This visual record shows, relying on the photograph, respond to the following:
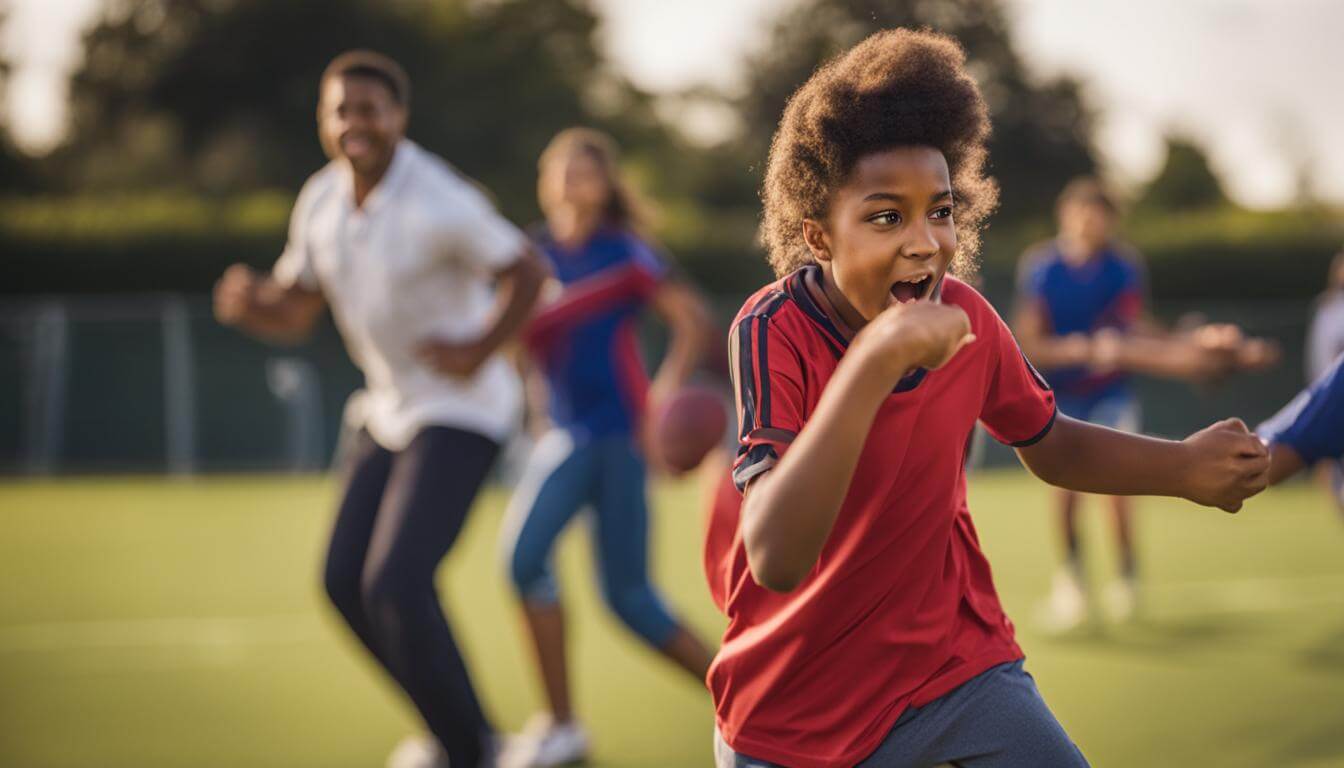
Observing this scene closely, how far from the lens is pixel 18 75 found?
141 feet

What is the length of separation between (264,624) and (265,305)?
3763mm

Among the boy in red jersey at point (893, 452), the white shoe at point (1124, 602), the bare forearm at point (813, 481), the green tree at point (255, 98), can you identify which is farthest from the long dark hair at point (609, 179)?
the green tree at point (255, 98)

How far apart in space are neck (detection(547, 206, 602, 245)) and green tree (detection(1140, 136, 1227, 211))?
54.5 meters

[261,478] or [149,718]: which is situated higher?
[261,478]

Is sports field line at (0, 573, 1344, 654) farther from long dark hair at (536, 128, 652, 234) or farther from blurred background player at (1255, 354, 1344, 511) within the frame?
blurred background player at (1255, 354, 1344, 511)

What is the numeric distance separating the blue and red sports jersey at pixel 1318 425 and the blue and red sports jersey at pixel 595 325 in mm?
2946

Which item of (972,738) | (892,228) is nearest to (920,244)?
(892,228)

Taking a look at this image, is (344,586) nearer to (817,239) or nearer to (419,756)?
(419,756)

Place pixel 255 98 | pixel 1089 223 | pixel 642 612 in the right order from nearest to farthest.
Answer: pixel 642 612 < pixel 1089 223 < pixel 255 98

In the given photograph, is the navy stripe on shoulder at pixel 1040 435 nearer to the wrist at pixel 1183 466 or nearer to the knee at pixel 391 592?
the wrist at pixel 1183 466

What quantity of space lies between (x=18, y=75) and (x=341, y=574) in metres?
43.5

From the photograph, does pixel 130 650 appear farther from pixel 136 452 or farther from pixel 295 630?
pixel 136 452

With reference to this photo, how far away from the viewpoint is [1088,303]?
8516mm

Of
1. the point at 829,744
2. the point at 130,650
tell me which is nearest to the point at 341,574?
the point at 829,744
